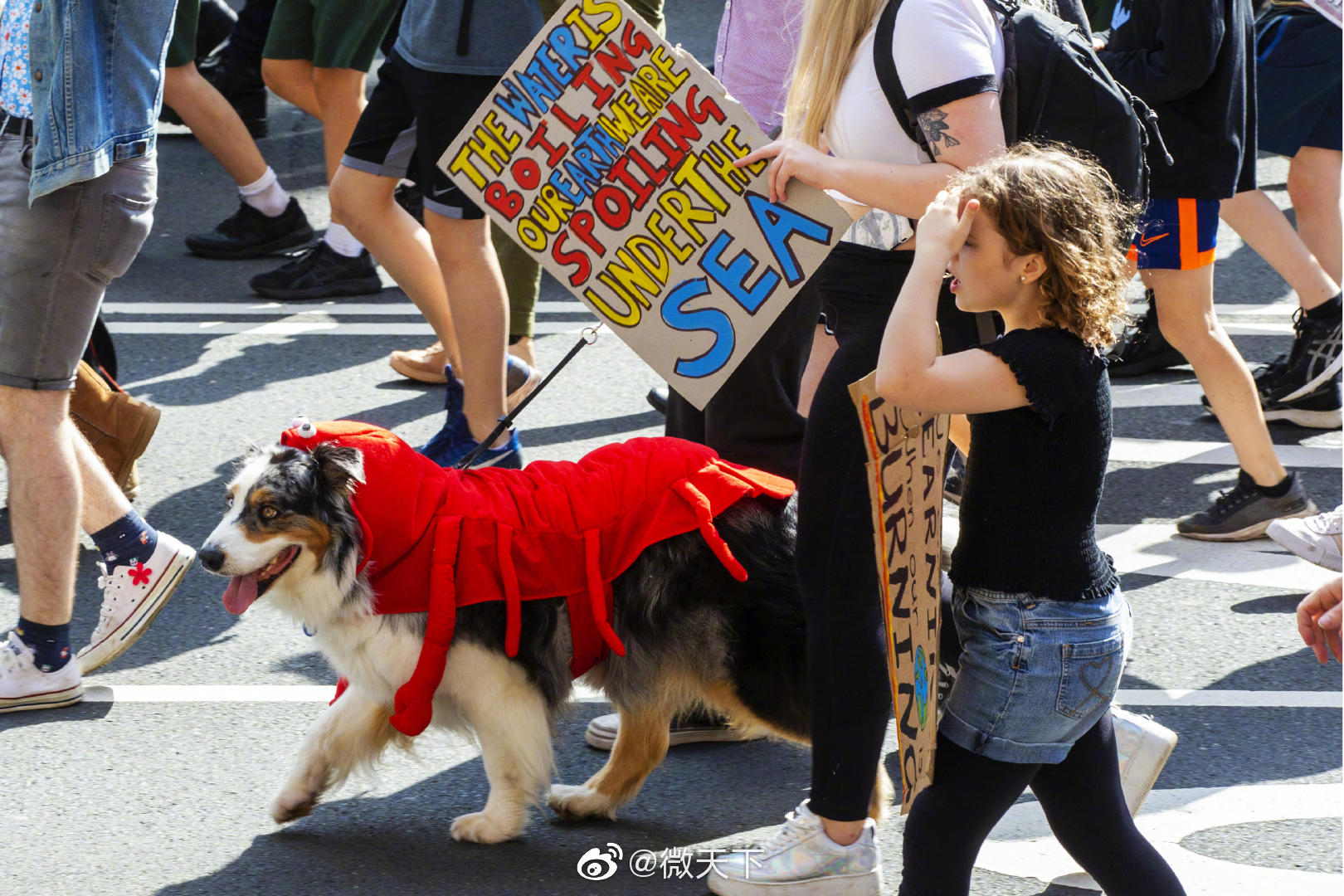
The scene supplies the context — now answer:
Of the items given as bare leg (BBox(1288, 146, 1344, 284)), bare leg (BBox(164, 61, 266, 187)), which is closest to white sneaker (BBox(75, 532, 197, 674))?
bare leg (BBox(164, 61, 266, 187))

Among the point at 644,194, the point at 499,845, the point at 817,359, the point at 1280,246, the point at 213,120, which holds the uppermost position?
the point at 644,194

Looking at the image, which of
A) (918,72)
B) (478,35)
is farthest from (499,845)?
(478,35)

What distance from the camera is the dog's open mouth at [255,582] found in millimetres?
3129

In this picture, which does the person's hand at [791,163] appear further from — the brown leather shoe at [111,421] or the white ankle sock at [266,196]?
the white ankle sock at [266,196]

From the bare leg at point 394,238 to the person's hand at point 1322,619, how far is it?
3.45 m

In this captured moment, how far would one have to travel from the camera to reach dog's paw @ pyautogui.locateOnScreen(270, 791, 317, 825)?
3271mm

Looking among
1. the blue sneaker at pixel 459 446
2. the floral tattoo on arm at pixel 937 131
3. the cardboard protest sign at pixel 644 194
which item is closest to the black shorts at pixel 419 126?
the blue sneaker at pixel 459 446

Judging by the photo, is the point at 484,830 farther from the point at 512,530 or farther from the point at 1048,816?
the point at 1048,816

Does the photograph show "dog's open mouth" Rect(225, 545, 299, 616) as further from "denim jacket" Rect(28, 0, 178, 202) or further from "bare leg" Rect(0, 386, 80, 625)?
"denim jacket" Rect(28, 0, 178, 202)

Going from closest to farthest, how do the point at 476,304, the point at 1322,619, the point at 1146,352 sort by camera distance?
the point at 1322,619 → the point at 476,304 → the point at 1146,352

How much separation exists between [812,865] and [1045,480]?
1000 millimetres

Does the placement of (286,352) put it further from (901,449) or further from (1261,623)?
(901,449)

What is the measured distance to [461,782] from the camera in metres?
3.56

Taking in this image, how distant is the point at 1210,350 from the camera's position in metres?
4.68
